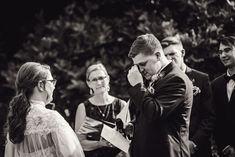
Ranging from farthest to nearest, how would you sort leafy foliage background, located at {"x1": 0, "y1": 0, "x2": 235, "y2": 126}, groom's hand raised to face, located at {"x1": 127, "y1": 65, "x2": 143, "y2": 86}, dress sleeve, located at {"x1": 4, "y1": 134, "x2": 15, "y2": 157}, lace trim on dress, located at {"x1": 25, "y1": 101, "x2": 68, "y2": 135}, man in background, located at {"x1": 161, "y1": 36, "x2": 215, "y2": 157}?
leafy foliage background, located at {"x1": 0, "y1": 0, "x2": 235, "y2": 126} → man in background, located at {"x1": 161, "y1": 36, "x2": 215, "y2": 157} → groom's hand raised to face, located at {"x1": 127, "y1": 65, "x2": 143, "y2": 86} → dress sleeve, located at {"x1": 4, "y1": 134, "x2": 15, "y2": 157} → lace trim on dress, located at {"x1": 25, "y1": 101, "x2": 68, "y2": 135}

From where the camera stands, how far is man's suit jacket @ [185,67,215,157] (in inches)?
171

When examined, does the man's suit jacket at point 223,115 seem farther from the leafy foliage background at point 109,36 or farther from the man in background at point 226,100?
the leafy foliage background at point 109,36

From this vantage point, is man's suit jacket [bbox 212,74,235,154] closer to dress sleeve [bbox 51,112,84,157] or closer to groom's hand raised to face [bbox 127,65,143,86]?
groom's hand raised to face [bbox 127,65,143,86]

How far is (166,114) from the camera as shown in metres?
3.46

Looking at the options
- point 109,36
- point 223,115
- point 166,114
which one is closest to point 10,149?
point 166,114

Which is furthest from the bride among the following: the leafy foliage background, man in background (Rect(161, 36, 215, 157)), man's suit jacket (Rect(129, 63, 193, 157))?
the leafy foliage background

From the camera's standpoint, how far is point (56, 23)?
23.6ft

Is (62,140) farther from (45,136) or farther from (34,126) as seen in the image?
(34,126)

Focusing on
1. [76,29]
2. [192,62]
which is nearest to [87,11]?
[76,29]

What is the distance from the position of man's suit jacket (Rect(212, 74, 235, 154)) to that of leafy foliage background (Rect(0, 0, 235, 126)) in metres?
1.45

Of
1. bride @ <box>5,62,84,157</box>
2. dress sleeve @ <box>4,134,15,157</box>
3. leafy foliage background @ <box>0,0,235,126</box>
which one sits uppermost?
leafy foliage background @ <box>0,0,235,126</box>

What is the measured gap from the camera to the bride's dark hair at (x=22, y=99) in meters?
3.44

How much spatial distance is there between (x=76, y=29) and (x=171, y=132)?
153 inches

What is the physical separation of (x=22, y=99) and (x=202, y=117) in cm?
193
